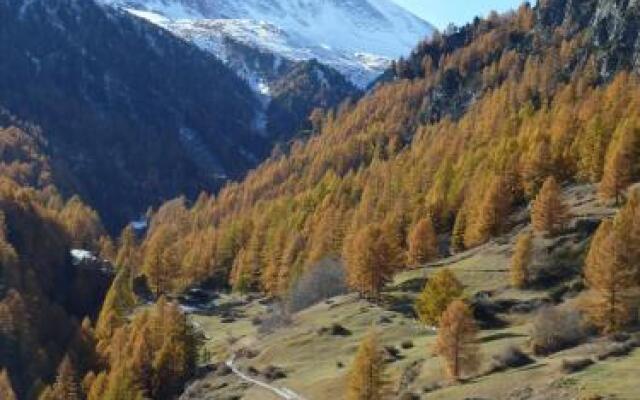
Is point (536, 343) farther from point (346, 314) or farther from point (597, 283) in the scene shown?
point (346, 314)

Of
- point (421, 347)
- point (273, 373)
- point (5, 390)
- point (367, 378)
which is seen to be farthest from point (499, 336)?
point (5, 390)

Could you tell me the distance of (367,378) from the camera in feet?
269

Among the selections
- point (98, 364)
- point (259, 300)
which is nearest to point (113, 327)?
point (98, 364)

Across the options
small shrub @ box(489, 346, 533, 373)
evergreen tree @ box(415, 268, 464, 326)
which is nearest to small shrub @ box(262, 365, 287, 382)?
evergreen tree @ box(415, 268, 464, 326)

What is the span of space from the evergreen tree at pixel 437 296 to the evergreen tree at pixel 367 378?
90.1ft

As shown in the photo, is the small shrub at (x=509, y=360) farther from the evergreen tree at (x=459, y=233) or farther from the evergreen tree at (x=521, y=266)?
the evergreen tree at (x=459, y=233)

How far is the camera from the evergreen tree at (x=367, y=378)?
81.5 m

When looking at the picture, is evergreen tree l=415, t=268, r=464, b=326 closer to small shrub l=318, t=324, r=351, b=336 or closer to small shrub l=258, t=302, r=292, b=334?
small shrub l=318, t=324, r=351, b=336

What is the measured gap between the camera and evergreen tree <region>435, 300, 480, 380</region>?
274 ft

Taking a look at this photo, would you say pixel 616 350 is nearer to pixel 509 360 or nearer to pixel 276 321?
pixel 509 360

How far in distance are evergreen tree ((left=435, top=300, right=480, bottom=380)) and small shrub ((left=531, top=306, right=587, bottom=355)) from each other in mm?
5964

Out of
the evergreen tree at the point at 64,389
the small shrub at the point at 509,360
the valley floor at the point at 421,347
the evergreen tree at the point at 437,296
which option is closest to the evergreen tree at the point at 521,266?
the valley floor at the point at 421,347

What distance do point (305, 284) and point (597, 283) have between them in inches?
2675

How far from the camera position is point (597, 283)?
89.8 meters
